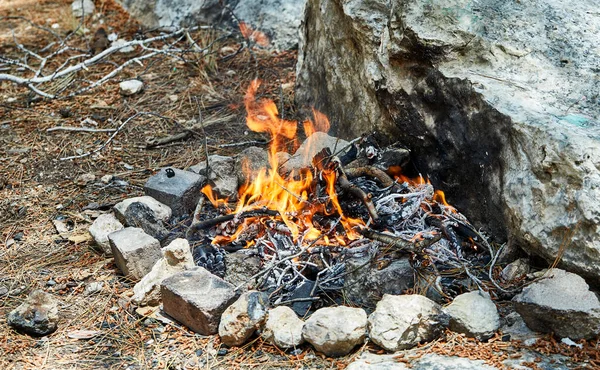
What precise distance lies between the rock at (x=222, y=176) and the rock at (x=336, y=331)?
1402 millimetres

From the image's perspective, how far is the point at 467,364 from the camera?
9.58 ft

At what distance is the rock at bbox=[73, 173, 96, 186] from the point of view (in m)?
4.89

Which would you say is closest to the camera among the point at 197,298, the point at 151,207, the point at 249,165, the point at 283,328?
the point at 283,328

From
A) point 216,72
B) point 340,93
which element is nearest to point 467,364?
point 340,93

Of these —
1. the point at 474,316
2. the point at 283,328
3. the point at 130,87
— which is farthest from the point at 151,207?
the point at 130,87

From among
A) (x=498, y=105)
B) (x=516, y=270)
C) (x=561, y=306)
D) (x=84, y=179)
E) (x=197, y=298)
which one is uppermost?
(x=498, y=105)

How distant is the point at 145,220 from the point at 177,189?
0.32 meters

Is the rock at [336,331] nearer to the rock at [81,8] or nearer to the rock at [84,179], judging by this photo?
the rock at [84,179]

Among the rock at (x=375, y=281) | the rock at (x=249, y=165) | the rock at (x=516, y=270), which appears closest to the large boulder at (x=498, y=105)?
the rock at (x=516, y=270)

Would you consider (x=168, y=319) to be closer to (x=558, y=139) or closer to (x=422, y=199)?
(x=422, y=199)

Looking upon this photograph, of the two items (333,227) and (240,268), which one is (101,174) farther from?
(333,227)

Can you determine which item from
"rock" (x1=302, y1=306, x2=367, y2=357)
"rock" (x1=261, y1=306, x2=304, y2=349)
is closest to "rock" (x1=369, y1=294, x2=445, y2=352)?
"rock" (x1=302, y1=306, x2=367, y2=357)

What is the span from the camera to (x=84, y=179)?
4.92 metres

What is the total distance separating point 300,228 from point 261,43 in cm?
337
